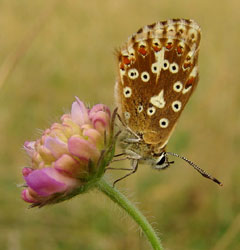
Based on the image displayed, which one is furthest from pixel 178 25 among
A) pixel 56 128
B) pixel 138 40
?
pixel 56 128

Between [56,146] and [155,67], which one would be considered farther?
[155,67]

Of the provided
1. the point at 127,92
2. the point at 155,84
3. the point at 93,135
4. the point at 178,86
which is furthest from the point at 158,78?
the point at 93,135

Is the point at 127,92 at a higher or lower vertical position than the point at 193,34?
lower

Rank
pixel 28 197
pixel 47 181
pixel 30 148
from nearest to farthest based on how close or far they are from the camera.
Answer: pixel 47 181, pixel 28 197, pixel 30 148

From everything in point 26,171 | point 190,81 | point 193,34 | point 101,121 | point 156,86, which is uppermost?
point 193,34

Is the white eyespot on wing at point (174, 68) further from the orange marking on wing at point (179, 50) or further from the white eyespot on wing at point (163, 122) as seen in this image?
the white eyespot on wing at point (163, 122)

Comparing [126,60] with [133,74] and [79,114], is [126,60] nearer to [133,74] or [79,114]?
[133,74]

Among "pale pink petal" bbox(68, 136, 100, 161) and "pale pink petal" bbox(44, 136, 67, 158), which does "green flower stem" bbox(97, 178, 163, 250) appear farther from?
"pale pink petal" bbox(44, 136, 67, 158)

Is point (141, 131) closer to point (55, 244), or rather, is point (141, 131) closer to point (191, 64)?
point (191, 64)
